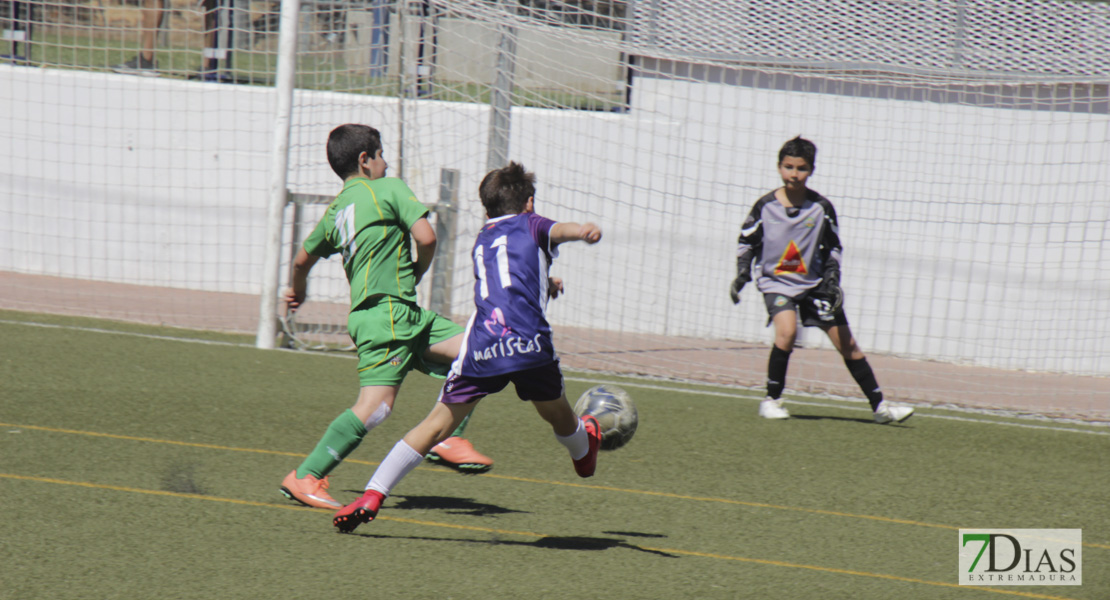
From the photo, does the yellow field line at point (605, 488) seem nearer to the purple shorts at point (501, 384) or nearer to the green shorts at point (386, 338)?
the green shorts at point (386, 338)

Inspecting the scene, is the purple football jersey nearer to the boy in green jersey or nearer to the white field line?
the boy in green jersey

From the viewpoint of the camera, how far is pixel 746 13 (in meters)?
10.3

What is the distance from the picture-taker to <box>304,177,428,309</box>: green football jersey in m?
4.34

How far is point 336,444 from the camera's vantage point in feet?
13.7

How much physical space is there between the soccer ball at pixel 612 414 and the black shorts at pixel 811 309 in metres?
1.98

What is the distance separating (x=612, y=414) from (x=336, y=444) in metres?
1.22

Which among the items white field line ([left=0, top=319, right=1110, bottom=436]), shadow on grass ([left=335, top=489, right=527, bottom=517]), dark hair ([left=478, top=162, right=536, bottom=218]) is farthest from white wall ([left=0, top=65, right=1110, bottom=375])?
dark hair ([left=478, top=162, right=536, bottom=218])

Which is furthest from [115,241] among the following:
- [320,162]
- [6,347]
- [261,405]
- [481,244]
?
[481,244]

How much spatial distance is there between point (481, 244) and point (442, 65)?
5.32 metres

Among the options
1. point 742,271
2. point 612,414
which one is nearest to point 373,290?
point 612,414

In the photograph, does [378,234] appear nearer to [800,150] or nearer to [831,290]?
[800,150]

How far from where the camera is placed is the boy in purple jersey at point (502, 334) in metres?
3.86

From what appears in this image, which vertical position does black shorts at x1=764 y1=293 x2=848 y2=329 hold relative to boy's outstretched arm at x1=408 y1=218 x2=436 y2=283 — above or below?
below

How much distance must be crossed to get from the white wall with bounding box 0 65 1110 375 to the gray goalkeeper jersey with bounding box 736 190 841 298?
349cm
